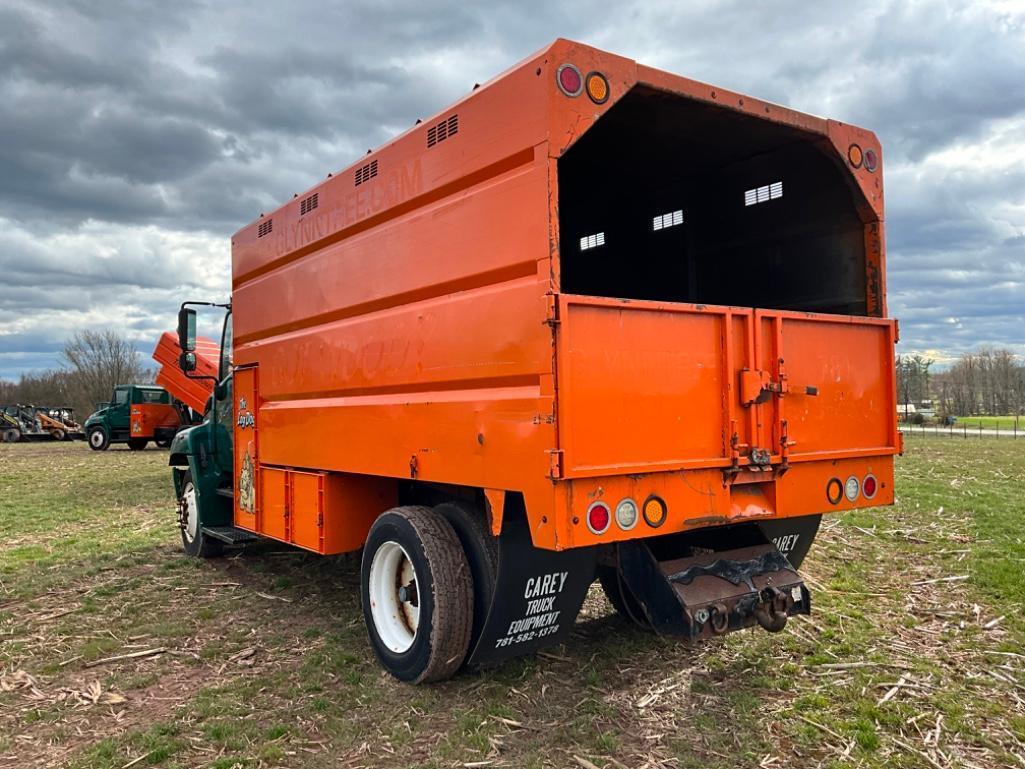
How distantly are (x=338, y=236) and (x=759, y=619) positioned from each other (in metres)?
3.43

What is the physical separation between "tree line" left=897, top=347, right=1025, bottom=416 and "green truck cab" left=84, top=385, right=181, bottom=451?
59657 millimetres

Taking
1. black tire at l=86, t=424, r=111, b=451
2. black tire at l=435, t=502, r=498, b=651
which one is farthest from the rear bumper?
black tire at l=86, t=424, r=111, b=451

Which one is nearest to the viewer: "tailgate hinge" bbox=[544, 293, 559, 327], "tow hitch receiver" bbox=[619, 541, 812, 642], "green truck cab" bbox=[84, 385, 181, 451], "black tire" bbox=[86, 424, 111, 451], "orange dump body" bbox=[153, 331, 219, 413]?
"tailgate hinge" bbox=[544, 293, 559, 327]

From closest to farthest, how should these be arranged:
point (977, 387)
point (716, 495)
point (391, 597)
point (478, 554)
→ point (716, 495)
point (478, 554)
point (391, 597)
point (977, 387)

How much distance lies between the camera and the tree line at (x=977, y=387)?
70000mm

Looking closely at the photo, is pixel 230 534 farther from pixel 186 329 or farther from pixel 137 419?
pixel 137 419

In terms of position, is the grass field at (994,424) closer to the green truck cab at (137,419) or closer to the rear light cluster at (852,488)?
the green truck cab at (137,419)

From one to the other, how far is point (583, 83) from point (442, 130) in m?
0.96

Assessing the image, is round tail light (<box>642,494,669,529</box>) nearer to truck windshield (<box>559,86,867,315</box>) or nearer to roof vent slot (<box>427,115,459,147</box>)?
truck windshield (<box>559,86,867,315</box>)

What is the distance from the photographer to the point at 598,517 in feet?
10.9

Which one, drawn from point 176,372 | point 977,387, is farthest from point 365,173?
point 977,387

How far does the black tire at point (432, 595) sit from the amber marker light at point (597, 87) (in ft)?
7.44

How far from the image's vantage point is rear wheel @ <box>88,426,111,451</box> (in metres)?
27.2

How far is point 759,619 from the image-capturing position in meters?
3.86
